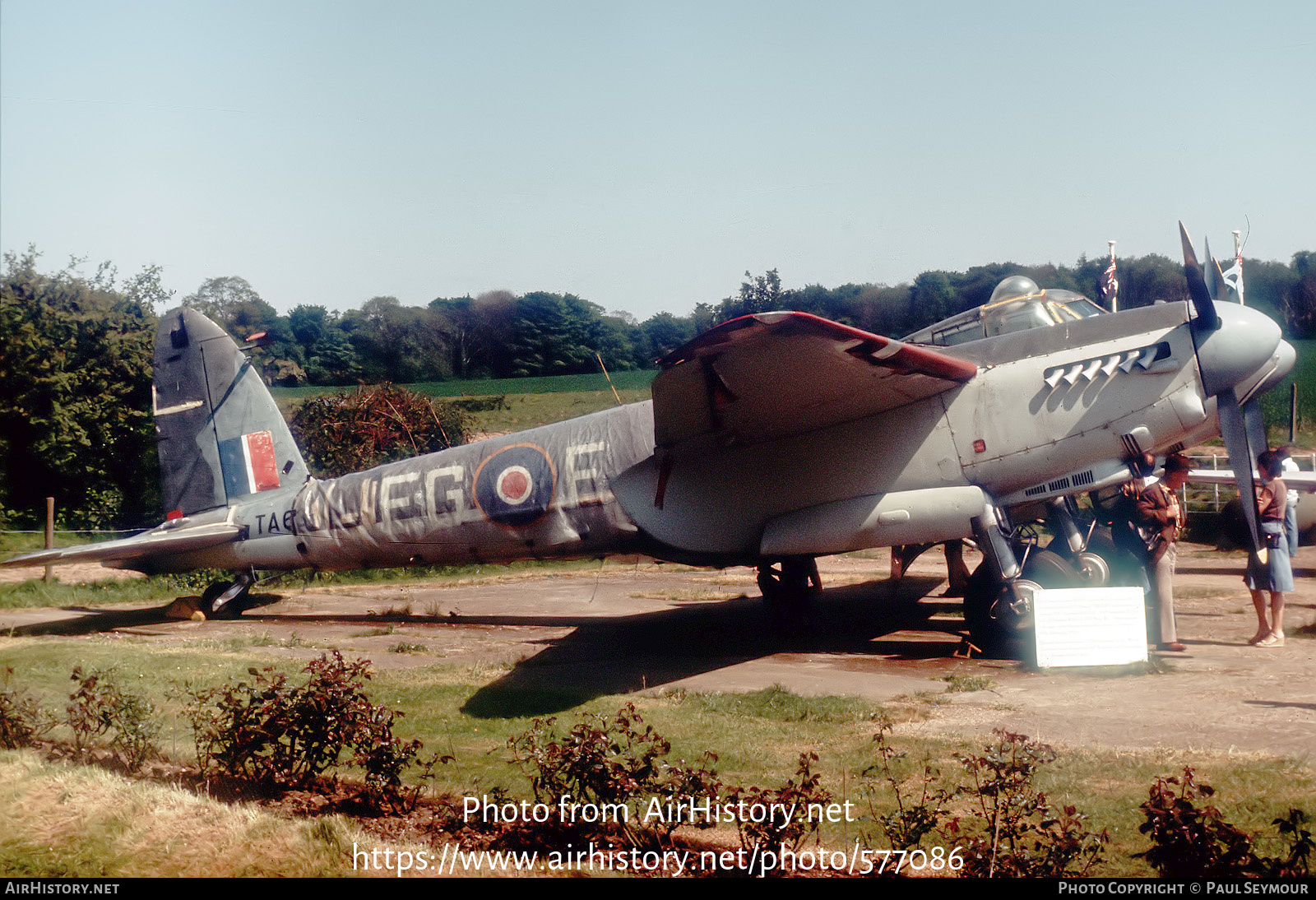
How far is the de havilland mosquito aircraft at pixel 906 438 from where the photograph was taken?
850cm

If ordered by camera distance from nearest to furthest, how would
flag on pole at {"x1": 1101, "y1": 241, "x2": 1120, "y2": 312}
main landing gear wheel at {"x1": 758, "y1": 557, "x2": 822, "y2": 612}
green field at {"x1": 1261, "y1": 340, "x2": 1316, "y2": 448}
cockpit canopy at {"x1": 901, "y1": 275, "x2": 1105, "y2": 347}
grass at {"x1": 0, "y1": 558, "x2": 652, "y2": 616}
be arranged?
cockpit canopy at {"x1": 901, "y1": 275, "x2": 1105, "y2": 347} < main landing gear wheel at {"x1": 758, "y1": 557, "x2": 822, "y2": 612} < flag on pole at {"x1": 1101, "y1": 241, "x2": 1120, "y2": 312} < grass at {"x1": 0, "y1": 558, "x2": 652, "y2": 616} < green field at {"x1": 1261, "y1": 340, "x2": 1316, "y2": 448}

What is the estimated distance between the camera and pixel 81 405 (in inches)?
673

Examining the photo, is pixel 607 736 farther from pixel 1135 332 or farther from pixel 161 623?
pixel 161 623

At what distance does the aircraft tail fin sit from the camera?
1304cm

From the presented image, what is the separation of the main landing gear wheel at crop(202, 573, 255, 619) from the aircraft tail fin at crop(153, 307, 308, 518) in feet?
3.78

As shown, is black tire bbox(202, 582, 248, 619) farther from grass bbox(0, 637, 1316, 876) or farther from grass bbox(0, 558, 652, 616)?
grass bbox(0, 637, 1316, 876)

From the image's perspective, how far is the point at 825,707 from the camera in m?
6.82

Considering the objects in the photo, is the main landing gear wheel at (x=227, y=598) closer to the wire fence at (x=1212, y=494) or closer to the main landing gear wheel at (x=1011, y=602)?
the main landing gear wheel at (x=1011, y=602)

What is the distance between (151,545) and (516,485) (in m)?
5.18

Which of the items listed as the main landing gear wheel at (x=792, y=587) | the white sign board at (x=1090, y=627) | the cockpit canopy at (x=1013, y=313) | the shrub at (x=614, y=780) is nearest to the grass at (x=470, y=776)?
the shrub at (x=614, y=780)

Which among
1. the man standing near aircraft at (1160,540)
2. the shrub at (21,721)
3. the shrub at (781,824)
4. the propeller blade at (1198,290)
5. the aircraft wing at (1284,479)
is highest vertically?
the propeller blade at (1198,290)

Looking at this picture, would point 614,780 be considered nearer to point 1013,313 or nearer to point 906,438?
point 906,438

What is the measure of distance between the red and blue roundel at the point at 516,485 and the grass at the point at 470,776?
142 inches

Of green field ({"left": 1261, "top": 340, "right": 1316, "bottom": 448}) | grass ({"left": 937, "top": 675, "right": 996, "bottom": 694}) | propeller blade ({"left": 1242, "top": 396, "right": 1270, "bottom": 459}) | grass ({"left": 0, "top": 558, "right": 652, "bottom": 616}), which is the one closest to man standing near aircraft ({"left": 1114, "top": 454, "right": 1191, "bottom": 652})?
propeller blade ({"left": 1242, "top": 396, "right": 1270, "bottom": 459})
